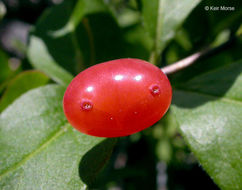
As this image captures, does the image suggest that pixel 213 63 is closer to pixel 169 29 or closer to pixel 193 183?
pixel 169 29

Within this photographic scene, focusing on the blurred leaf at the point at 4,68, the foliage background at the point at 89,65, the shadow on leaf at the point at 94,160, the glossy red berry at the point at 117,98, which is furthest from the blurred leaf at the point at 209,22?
the blurred leaf at the point at 4,68

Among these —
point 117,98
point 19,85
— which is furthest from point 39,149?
point 19,85

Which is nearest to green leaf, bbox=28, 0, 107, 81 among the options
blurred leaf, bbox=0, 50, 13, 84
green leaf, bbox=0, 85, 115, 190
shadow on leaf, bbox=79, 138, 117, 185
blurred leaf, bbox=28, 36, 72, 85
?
blurred leaf, bbox=28, 36, 72, 85

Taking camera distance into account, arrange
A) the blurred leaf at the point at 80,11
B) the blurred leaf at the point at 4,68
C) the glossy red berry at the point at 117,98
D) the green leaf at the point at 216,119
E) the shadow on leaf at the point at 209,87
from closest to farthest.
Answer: the glossy red berry at the point at 117,98 < the green leaf at the point at 216,119 < the shadow on leaf at the point at 209,87 < the blurred leaf at the point at 80,11 < the blurred leaf at the point at 4,68

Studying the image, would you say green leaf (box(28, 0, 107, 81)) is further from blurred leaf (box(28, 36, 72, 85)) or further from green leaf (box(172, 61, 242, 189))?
green leaf (box(172, 61, 242, 189))

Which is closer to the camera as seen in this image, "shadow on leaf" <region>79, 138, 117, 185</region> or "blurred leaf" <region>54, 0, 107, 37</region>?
"shadow on leaf" <region>79, 138, 117, 185</region>

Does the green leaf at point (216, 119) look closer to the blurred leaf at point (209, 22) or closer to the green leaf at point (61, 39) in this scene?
the blurred leaf at point (209, 22)

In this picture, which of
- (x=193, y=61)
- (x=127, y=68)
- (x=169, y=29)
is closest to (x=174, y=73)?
(x=193, y=61)
